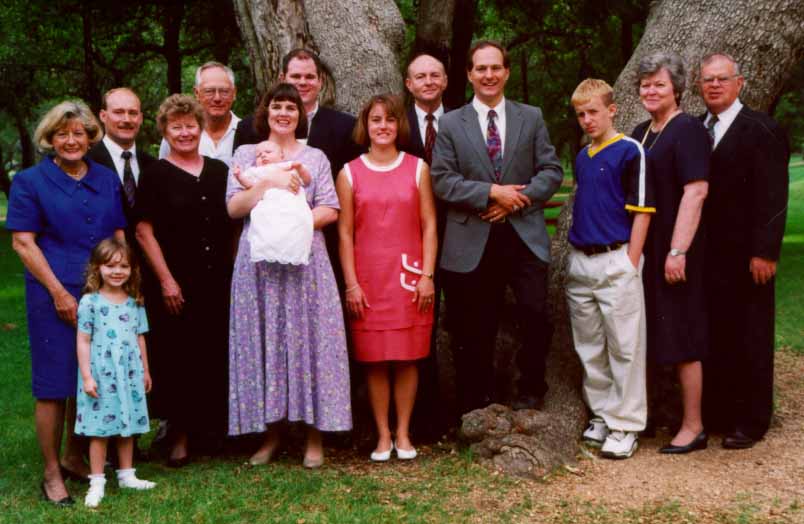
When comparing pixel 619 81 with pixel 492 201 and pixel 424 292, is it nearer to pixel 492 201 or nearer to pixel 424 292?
pixel 492 201

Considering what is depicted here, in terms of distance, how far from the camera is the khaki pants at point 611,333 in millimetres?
5051

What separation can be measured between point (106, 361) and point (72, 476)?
0.91 metres

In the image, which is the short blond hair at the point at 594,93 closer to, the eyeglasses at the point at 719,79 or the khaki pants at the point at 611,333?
the eyeglasses at the point at 719,79

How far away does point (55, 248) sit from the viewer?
4621 millimetres

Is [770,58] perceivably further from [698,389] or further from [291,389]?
[291,389]

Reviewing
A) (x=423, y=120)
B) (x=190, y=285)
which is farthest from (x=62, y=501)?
(x=423, y=120)

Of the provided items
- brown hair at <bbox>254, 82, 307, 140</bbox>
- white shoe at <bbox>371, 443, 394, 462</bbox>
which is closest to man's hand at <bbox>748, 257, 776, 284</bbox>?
white shoe at <bbox>371, 443, 394, 462</bbox>

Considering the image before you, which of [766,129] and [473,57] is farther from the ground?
[473,57]

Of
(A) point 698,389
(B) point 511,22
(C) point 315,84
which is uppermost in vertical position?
(B) point 511,22

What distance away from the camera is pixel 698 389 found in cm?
→ 525

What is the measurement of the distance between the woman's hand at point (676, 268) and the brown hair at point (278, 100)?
231 cm

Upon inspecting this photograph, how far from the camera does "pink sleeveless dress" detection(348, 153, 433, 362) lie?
499 cm

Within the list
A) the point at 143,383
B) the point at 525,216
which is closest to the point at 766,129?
the point at 525,216

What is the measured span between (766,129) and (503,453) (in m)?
2.56
